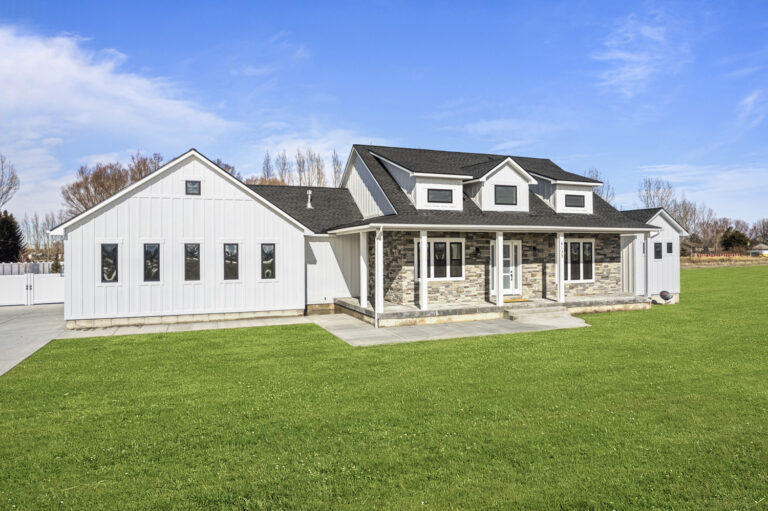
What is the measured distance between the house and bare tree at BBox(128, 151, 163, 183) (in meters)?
37.2

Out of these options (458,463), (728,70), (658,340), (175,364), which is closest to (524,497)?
(458,463)

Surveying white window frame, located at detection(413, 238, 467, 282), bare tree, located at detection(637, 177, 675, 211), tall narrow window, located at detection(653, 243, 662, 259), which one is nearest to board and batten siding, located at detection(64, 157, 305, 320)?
white window frame, located at detection(413, 238, 467, 282)

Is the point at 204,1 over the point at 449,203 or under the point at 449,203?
over

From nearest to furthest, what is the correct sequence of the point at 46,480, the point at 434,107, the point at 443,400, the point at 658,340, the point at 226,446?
the point at 46,480
the point at 226,446
the point at 443,400
the point at 658,340
the point at 434,107

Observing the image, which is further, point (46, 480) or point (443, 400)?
point (443, 400)

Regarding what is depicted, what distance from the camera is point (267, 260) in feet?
52.9

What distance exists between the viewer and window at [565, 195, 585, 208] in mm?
18984

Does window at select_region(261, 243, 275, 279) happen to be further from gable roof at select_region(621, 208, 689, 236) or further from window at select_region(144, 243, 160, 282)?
gable roof at select_region(621, 208, 689, 236)

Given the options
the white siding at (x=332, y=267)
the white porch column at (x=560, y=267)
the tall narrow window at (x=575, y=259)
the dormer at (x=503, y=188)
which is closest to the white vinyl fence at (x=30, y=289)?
the white siding at (x=332, y=267)

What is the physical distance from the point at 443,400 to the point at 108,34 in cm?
1727

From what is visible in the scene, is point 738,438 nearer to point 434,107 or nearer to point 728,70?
point 728,70

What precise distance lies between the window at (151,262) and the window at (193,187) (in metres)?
2.00

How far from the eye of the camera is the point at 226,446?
5.42 meters

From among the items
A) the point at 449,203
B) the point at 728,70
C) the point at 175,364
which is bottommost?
the point at 175,364
